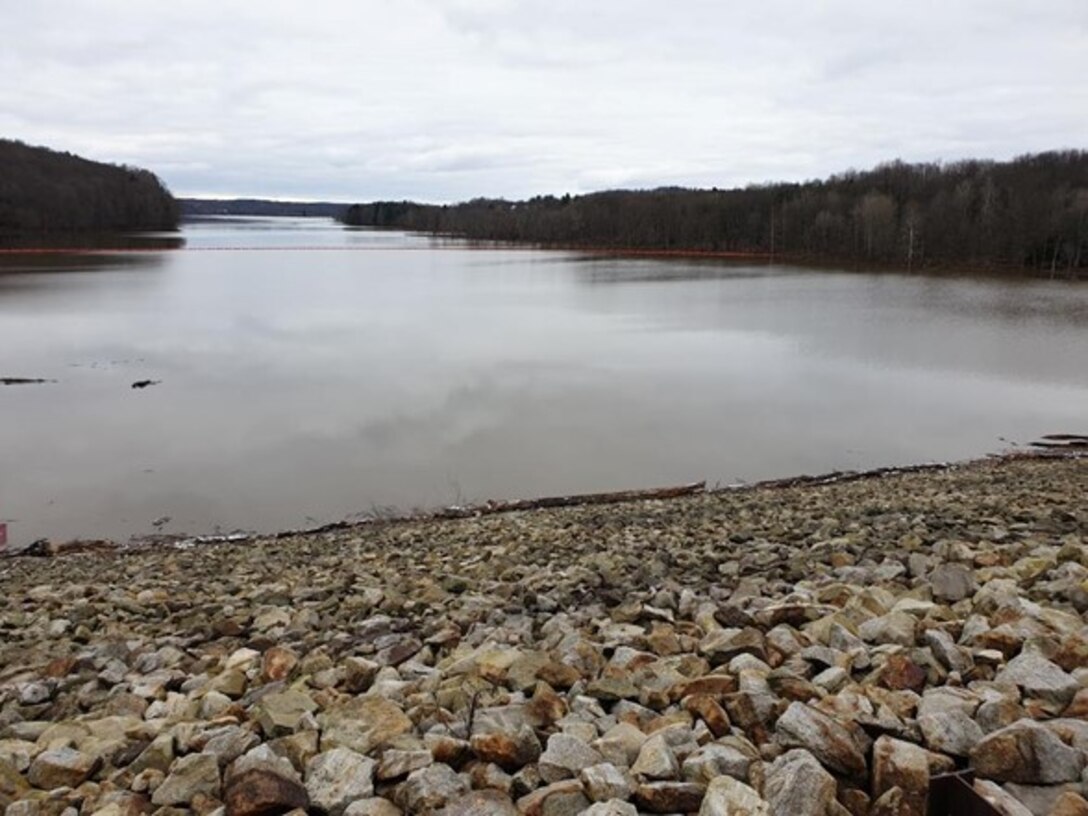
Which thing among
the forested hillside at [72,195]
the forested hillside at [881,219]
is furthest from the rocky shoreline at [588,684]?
the forested hillside at [72,195]

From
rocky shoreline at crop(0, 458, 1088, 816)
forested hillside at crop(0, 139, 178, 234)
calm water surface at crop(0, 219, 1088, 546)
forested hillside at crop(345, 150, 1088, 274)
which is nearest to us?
rocky shoreline at crop(0, 458, 1088, 816)

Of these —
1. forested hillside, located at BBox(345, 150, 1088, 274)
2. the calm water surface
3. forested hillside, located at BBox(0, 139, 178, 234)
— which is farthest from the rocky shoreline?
forested hillside, located at BBox(0, 139, 178, 234)

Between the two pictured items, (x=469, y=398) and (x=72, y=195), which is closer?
(x=469, y=398)

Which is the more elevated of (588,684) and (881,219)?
(881,219)

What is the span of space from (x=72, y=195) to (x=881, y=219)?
4247 inches

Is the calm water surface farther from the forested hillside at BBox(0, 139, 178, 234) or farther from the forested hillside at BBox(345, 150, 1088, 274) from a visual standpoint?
the forested hillside at BBox(0, 139, 178, 234)

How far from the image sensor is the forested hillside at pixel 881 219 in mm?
68375

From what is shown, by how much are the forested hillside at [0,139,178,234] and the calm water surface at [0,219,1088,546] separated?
285ft

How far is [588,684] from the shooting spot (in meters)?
3.59

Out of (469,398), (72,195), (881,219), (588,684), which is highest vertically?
(72,195)

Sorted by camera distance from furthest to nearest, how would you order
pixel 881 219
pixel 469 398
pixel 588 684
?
pixel 881 219
pixel 469 398
pixel 588 684

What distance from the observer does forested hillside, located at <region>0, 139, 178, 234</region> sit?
112 meters

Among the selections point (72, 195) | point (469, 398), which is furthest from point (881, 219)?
point (72, 195)

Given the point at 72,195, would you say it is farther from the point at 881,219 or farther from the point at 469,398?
the point at 469,398
